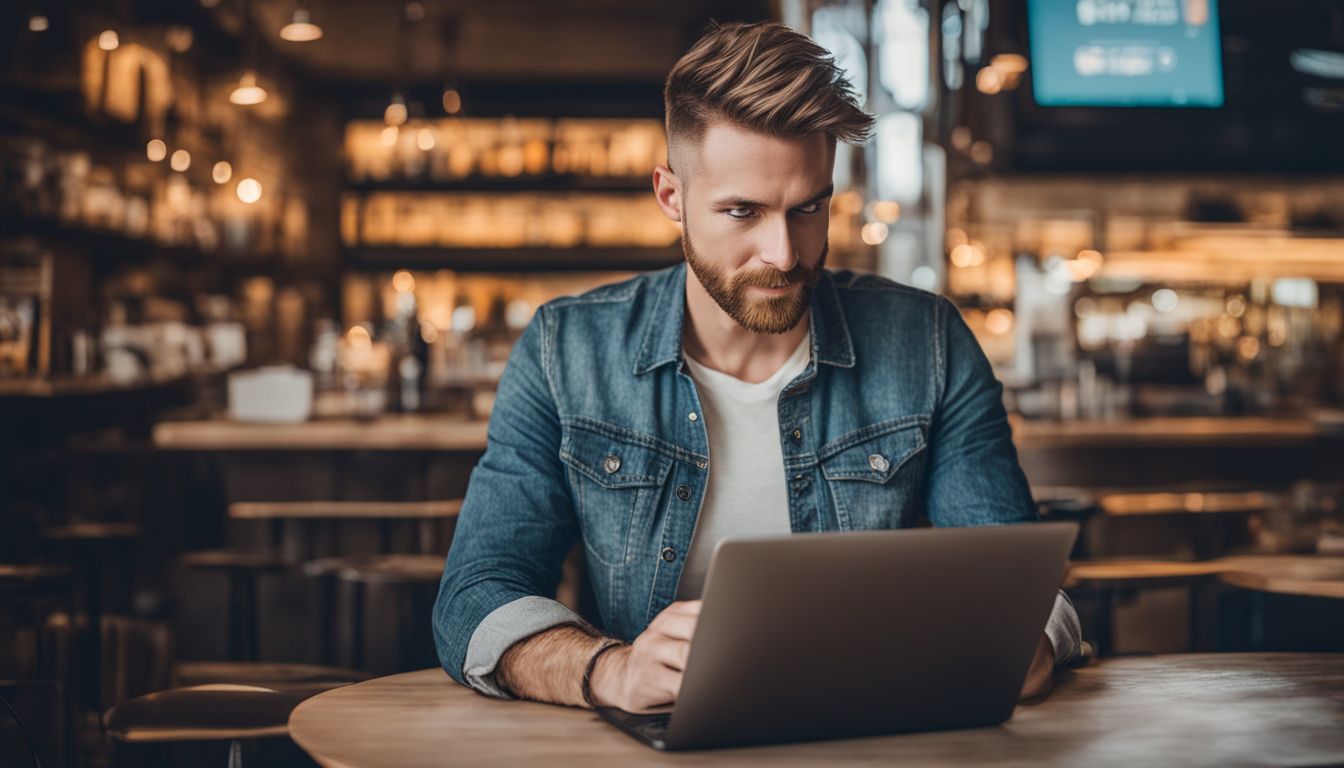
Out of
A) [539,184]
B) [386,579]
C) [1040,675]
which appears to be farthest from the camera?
[539,184]

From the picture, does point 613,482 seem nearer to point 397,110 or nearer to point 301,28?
point 301,28

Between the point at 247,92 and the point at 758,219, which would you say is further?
the point at 247,92

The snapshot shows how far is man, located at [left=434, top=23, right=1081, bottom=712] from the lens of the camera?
5.04 feet

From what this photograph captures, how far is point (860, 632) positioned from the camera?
42.0 inches

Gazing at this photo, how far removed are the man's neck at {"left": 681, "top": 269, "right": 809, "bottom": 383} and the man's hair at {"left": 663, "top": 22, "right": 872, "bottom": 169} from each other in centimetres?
25

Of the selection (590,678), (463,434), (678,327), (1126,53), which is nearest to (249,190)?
(463,434)

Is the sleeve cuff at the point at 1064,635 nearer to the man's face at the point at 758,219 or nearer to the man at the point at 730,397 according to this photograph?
the man at the point at 730,397

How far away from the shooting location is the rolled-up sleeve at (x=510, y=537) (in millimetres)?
1398

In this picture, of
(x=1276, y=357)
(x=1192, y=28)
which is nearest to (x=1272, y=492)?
(x=1276, y=357)

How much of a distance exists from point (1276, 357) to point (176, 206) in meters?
5.45

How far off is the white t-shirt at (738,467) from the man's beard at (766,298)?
163mm

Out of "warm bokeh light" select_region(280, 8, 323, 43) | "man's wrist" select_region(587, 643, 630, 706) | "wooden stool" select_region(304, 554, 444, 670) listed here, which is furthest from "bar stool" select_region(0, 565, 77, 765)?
"warm bokeh light" select_region(280, 8, 323, 43)

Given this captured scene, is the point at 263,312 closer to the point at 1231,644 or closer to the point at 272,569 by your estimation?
the point at 272,569

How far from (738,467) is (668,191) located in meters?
0.39
